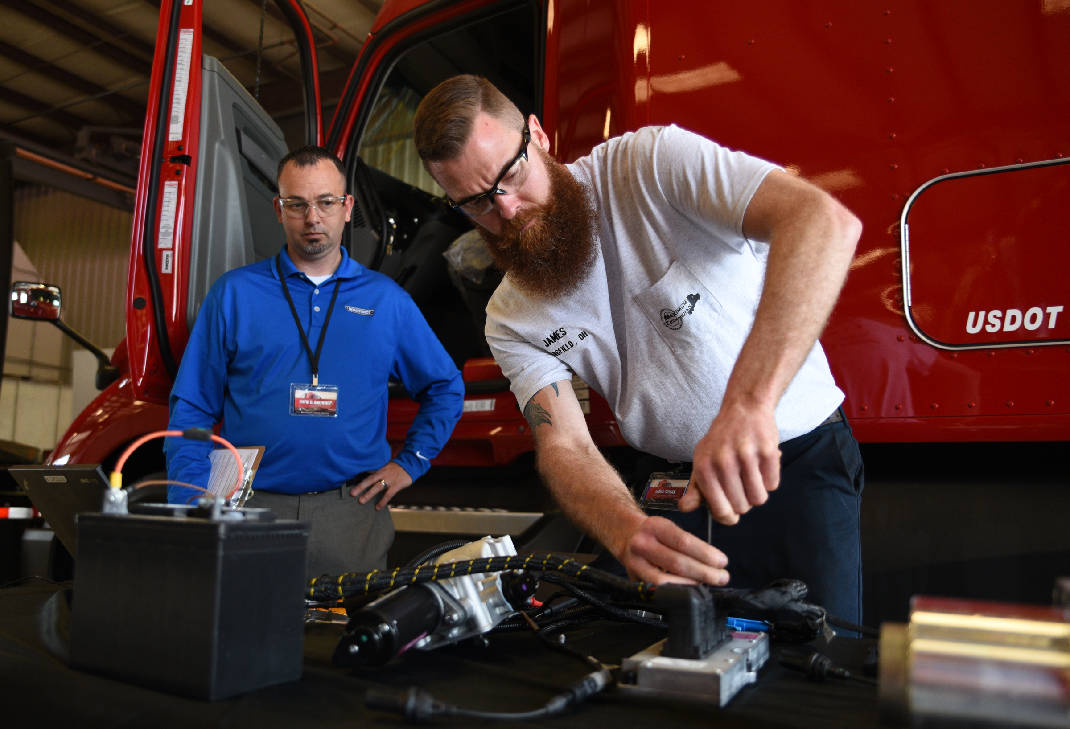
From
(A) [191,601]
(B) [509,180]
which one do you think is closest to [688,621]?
(A) [191,601]

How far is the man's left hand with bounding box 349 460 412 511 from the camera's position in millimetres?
2107

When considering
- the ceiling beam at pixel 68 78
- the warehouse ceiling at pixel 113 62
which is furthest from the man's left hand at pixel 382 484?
the ceiling beam at pixel 68 78

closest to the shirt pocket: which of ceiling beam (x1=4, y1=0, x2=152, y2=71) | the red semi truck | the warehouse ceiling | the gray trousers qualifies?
the red semi truck

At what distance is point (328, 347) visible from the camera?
2098 mm

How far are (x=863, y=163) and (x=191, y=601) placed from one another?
1.62 metres

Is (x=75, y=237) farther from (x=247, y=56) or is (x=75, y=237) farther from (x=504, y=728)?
(x=504, y=728)

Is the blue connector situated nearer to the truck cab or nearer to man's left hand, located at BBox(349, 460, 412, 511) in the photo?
the truck cab

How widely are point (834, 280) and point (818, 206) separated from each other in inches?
4.2

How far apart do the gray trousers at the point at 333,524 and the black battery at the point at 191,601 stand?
4.24 ft

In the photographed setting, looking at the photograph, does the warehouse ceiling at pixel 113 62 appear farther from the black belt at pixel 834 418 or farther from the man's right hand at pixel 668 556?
the man's right hand at pixel 668 556

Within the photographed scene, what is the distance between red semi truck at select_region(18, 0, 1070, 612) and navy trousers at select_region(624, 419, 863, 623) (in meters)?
0.41

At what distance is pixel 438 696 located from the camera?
656 mm

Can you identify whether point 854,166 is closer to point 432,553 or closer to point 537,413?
point 537,413

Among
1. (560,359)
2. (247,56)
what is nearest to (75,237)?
(247,56)
